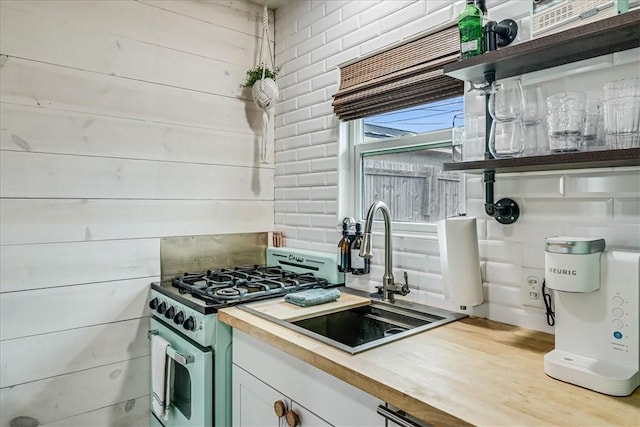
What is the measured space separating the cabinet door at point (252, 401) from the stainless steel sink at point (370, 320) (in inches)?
9.4

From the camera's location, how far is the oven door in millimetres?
1564

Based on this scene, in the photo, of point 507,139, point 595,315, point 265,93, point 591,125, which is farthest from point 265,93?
point 595,315

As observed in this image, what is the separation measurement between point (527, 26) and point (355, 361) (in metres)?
1.20

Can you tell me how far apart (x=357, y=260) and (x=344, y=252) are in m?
0.08

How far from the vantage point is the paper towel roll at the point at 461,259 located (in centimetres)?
137

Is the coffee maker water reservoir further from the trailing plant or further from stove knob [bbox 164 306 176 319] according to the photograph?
the trailing plant

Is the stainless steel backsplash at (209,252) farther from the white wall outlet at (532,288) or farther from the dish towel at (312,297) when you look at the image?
the white wall outlet at (532,288)

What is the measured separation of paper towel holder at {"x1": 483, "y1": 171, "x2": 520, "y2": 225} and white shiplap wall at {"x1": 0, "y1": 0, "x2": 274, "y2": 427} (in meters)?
1.47

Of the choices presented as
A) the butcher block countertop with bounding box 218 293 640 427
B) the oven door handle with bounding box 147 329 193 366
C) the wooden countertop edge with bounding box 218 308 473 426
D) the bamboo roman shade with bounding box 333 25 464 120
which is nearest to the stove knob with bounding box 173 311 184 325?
the oven door handle with bounding box 147 329 193 366

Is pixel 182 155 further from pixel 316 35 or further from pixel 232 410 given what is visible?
pixel 232 410

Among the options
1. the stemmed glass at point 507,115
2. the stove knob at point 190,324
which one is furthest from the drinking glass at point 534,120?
the stove knob at point 190,324

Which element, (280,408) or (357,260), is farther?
(357,260)

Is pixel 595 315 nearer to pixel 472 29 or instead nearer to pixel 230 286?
pixel 472 29

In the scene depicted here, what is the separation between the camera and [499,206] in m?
Result: 1.38
